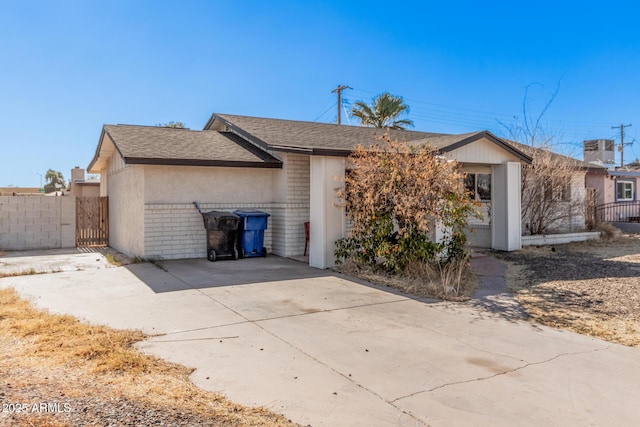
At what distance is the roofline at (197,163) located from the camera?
1070 centimetres

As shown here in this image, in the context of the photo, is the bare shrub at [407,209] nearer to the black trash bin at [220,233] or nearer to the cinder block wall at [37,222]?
the black trash bin at [220,233]

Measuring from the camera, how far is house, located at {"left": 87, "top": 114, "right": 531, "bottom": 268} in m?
10.5

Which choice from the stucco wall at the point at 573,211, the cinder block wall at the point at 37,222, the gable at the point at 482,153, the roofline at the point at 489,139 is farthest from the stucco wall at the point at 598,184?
the cinder block wall at the point at 37,222

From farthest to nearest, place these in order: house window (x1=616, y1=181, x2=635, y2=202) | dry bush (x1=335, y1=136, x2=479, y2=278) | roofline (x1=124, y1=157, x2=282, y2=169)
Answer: house window (x1=616, y1=181, x2=635, y2=202)
roofline (x1=124, y1=157, x2=282, y2=169)
dry bush (x1=335, y1=136, x2=479, y2=278)

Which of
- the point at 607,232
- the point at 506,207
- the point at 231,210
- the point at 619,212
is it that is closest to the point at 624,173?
the point at 619,212

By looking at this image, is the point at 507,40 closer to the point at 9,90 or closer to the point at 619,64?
the point at 619,64

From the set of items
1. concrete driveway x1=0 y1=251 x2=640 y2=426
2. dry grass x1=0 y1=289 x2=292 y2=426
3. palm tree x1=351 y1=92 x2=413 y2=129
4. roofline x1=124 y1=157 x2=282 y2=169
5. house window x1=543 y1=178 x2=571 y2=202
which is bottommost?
concrete driveway x1=0 y1=251 x2=640 y2=426

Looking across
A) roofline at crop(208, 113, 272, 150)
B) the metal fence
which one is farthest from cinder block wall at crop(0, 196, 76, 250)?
the metal fence

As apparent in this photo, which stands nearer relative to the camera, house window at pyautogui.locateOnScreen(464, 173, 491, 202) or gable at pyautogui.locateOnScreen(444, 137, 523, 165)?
gable at pyautogui.locateOnScreen(444, 137, 523, 165)

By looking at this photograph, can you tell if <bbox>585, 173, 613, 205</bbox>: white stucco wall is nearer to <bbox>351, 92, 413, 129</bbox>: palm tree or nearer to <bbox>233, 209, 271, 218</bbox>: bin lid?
<bbox>351, 92, 413, 129</bbox>: palm tree

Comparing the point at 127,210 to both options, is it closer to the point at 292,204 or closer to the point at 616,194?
the point at 292,204

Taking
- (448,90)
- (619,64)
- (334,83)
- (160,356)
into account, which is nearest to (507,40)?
(619,64)

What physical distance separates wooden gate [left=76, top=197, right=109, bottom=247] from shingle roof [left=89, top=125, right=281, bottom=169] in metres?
3.58

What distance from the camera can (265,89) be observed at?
2572cm
